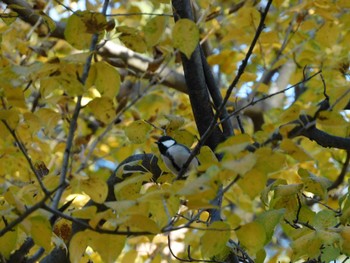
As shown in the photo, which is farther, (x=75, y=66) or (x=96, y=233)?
(x=75, y=66)

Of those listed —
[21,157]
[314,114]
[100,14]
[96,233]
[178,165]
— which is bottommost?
[21,157]

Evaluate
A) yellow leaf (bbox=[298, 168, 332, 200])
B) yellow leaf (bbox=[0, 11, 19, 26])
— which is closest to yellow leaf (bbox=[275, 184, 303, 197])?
yellow leaf (bbox=[298, 168, 332, 200])

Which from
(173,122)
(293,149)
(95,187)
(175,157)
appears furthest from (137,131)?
(293,149)

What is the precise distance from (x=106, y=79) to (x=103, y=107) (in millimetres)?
70

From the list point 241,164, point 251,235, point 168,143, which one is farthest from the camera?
point 168,143

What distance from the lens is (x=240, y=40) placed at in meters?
2.47

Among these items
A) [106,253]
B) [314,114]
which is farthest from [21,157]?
[314,114]

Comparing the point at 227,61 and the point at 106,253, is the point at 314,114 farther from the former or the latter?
the point at 227,61

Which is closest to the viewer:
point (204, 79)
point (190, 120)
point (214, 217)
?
point (214, 217)

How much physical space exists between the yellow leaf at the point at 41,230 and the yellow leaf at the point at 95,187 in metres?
0.12

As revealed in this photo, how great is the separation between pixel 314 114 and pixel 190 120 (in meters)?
1.61

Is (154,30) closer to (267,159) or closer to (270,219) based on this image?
(267,159)

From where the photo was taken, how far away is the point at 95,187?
1.26m

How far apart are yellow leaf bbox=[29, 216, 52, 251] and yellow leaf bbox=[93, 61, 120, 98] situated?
0.31 meters
